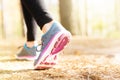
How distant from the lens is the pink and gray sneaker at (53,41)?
2391 mm

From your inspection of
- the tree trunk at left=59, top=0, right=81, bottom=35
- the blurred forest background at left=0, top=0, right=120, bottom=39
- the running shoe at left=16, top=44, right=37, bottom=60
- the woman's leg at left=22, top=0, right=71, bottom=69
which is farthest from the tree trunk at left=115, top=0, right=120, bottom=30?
the woman's leg at left=22, top=0, right=71, bottom=69

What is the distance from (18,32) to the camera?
28.9 feet

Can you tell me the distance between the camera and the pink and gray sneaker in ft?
7.84

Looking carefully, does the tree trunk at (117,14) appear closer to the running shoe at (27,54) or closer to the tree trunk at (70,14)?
the tree trunk at (70,14)

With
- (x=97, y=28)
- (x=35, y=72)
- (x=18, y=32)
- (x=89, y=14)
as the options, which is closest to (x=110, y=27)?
(x=97, y=28)

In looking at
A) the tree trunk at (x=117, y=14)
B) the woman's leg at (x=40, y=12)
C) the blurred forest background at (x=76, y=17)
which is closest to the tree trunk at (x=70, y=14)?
the blurred forest background at (x=76, y=17)

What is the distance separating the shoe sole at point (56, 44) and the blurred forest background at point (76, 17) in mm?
5527

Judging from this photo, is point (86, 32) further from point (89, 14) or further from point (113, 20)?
point (113, 20)

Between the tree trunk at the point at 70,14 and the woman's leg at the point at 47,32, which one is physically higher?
the woman's leg at the point at 47,32

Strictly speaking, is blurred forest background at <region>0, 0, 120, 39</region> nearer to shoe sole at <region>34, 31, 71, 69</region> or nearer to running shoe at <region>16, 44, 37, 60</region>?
running shoe at <region>16, 44, 37, 60</region>

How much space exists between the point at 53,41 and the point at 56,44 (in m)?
0.03

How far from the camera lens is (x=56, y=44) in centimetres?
241

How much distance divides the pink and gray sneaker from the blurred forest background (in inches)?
216

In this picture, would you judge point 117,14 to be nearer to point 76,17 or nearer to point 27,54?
point 76,17
